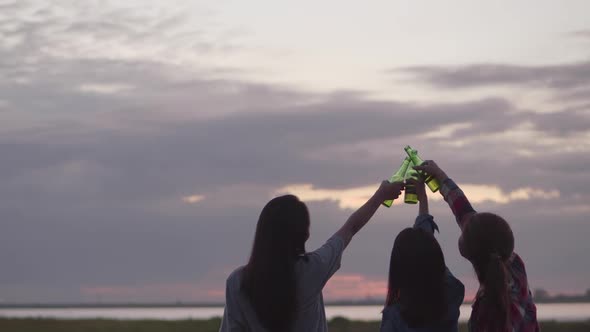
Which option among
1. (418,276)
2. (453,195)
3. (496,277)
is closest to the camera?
(496,277)

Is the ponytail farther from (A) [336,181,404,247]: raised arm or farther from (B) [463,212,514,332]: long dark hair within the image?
(A) [336,181,404,247]: raised arm

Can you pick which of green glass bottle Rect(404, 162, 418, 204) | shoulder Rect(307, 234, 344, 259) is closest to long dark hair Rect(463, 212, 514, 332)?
shoulder Rect(307, 234, 344, 259)

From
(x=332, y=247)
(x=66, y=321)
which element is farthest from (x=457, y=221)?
(x=66, y=321)

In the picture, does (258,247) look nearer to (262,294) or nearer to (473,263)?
(262,294)

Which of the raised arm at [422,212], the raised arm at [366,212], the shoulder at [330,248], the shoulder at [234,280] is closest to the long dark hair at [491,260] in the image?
the raised arm at [422,212]

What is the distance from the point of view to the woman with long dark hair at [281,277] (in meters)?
5.57

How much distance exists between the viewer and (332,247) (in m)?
5.82

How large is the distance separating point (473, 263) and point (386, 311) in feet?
2.18

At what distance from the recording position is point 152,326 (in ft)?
110

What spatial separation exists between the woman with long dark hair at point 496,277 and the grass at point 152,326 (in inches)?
1000

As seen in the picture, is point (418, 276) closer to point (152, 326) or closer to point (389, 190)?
point (389, 190)

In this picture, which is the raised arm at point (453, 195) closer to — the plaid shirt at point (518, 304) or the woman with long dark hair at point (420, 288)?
the plaid shirt at point (518, 304)

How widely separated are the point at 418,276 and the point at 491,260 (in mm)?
474

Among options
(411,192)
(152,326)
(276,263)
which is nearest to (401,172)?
(411,192)
